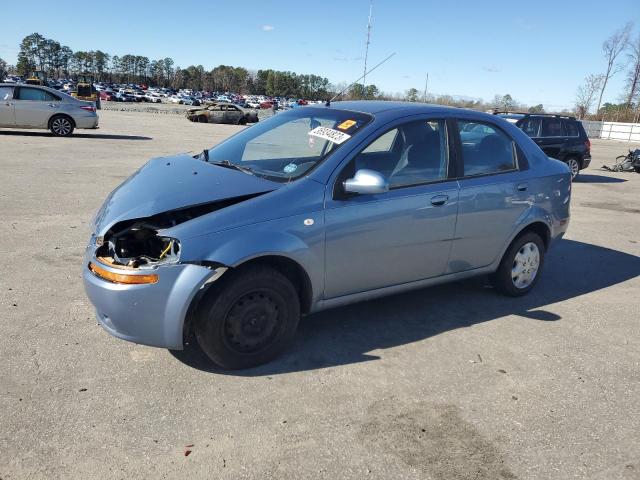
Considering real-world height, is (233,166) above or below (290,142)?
below

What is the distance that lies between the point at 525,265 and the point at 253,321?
287 centimetres

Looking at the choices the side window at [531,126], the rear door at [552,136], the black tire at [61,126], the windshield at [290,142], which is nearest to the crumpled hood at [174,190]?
the windshield at [290,142]

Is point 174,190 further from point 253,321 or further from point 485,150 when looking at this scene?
point 485,150

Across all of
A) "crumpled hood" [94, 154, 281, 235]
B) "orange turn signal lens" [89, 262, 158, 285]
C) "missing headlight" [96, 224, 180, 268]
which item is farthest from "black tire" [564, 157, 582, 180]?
"orange turn signal lens" [89, 262, 158, 285]

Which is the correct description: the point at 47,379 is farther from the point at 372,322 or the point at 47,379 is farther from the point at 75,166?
the point at 75,166

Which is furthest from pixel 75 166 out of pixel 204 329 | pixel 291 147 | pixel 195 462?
pixel 195 462

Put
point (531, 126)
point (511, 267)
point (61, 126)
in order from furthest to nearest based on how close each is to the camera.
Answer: point (61, 126) < point (531, 126) < point (511, 267)

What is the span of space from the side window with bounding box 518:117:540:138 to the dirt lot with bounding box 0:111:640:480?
8373 mm

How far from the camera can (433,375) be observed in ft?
11.4

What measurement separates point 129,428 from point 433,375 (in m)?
1.92

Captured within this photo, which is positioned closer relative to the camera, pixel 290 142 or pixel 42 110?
pixel 290 142

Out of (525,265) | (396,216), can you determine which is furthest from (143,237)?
(525,265)

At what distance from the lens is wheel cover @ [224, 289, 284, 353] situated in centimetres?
325

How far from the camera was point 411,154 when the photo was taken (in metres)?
4.08
